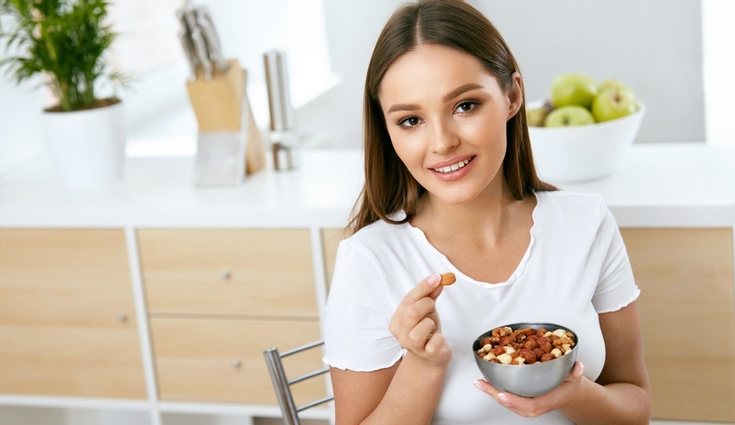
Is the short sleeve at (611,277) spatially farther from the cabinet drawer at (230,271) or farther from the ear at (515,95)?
the cabinet drawer at (230,271)

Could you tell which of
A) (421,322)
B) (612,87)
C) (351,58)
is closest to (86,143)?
(351,58)

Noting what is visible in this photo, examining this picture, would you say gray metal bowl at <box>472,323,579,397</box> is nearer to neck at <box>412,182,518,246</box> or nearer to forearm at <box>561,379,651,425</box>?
forearm at <box>561,379,651,425</box>

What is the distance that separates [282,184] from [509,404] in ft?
3.80

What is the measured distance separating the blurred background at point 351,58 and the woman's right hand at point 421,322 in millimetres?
1501

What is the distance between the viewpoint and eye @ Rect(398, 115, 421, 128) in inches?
59.2

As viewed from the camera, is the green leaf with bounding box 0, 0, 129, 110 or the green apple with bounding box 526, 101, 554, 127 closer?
the green apple with bounding box 526, 101, 554, 127

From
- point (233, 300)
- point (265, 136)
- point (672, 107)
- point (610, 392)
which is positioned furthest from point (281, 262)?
point (672, 107)

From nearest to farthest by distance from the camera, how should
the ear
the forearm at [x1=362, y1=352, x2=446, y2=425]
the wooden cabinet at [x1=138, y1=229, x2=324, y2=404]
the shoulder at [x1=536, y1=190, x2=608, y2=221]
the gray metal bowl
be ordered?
the gray metal bowl
the forearm at [x1=362, y1=352, x2=446, y2=425]
the ear
the shoulder at [x1=536, y1=190, x2=608, y2=221]
the wooden cabinet at [x1=138, y1=229, x2=324, y2=404]

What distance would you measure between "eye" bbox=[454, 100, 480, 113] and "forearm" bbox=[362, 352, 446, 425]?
33cm

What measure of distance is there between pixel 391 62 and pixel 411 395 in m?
0.44

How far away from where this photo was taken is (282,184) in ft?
7.98

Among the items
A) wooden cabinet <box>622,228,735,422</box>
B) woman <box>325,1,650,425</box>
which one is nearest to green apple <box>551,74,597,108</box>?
wooden cabinet <box>622,228,735,422</box>

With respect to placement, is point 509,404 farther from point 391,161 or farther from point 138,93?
point 138,93

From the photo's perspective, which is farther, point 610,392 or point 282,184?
point 282,184
